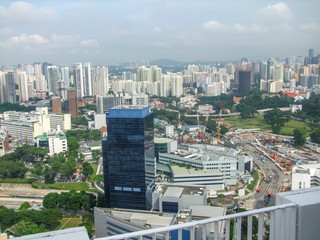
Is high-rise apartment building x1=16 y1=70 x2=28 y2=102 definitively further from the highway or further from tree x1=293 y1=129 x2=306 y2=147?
tree x1=293 y1=129 x2=306 y2=147

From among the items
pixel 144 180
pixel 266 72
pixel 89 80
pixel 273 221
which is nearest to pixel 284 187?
pixel 144 180

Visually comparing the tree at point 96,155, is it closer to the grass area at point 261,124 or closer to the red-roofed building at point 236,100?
the grass area at point 261,124

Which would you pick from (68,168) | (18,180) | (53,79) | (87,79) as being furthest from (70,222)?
(87,79)

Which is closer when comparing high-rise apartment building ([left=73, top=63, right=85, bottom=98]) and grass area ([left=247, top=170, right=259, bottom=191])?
grass area ([left=247, top=170, right=259, bottom=191])

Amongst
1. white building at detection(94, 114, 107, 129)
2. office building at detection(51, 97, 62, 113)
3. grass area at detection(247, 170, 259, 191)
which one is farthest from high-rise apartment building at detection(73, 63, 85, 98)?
grass area at detection(247, 170, 259, 191)

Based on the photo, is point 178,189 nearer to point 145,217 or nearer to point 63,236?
point 145,217

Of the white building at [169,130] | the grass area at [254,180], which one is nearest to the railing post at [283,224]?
the grass area at [254,180]
